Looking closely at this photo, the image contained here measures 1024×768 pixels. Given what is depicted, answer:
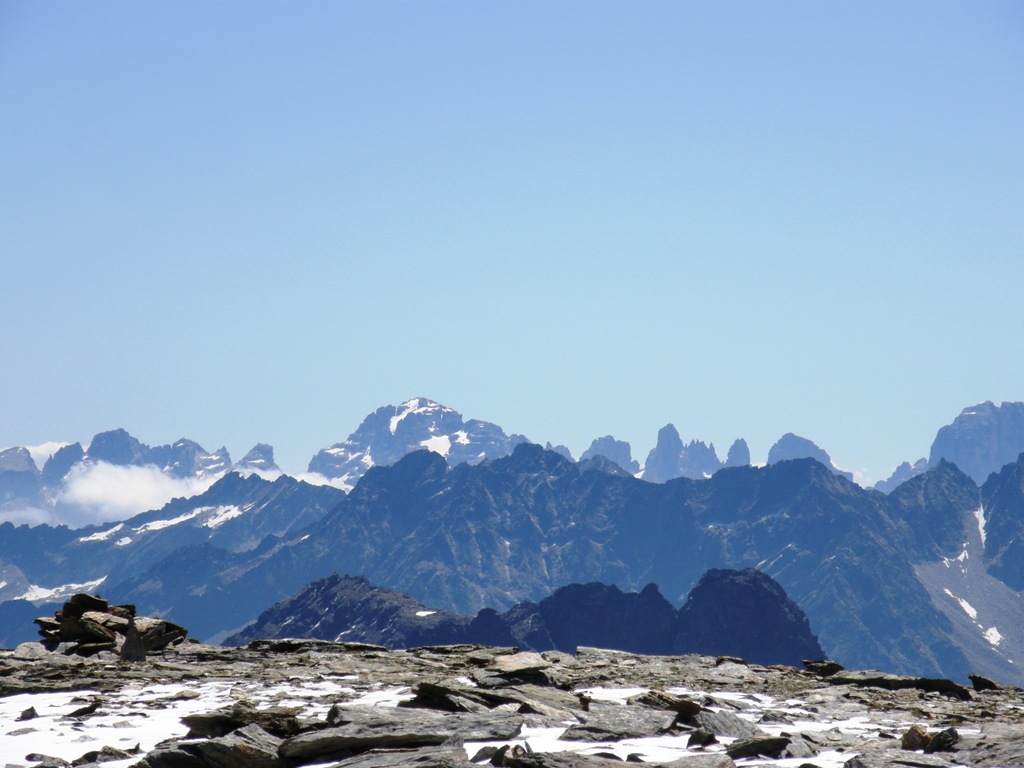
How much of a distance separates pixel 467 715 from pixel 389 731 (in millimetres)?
2619

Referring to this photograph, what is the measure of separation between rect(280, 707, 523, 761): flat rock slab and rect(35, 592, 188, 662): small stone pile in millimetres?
16600

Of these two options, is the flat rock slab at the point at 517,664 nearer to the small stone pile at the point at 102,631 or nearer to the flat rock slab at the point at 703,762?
the flat rock slab at the point at 703,762

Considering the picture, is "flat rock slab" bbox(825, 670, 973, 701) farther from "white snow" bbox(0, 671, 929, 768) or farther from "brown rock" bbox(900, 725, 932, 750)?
"brown rock" bbox(900, 725, 932, 750)

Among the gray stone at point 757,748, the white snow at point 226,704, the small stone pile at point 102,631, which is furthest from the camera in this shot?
the small stone pile at point 102,631

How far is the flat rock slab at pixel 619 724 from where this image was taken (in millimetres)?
23516

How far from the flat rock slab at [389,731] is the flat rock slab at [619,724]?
1.45m

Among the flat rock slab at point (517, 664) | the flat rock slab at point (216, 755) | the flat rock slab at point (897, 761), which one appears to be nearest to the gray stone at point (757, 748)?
the flat rock slab at point (897, 761)

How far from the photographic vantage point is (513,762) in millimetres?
19422

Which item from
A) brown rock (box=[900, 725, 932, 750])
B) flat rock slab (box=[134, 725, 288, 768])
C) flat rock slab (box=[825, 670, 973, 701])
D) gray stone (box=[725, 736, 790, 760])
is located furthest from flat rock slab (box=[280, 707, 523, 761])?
flat rock slab (box=[825, 670, 973, 701])

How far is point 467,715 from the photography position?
79.4 feet

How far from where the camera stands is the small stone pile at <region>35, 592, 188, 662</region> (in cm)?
3749

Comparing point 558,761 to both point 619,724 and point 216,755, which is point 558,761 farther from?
point 216,755

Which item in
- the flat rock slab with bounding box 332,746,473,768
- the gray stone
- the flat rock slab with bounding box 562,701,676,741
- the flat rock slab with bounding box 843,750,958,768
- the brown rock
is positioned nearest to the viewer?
the flat rock slab with bounding box 332,746,473,768

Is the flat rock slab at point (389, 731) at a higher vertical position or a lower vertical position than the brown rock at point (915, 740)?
higher
